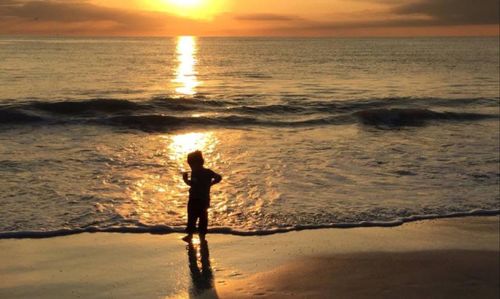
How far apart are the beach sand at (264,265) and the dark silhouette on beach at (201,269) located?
1cm

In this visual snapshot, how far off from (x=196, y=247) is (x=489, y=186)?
24.2ft

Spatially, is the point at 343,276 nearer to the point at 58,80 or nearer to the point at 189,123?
the point at 189,123

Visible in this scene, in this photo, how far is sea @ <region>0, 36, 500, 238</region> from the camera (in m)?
10.7

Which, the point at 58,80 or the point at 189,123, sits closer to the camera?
the point at 189,123

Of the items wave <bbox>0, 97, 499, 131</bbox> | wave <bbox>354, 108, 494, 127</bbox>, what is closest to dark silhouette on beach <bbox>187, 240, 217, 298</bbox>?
wave <bbox>0, 97, 499, 131</bbox>

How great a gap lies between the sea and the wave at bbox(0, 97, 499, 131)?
0.09 metres

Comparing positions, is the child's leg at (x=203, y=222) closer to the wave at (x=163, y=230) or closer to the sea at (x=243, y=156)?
the wave at (x=163, y=230)

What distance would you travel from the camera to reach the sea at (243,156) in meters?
10.7

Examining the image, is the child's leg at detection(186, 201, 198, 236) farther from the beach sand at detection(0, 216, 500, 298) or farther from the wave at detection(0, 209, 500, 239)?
the wave at detection(0, 209, 500, 239)

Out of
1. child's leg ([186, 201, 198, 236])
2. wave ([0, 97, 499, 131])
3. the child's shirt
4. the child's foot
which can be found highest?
the child's shirt

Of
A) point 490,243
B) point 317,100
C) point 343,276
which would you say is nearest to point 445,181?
point 490,243

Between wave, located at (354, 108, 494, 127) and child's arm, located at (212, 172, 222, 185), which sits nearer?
child's arm, located at (212, 172, 222, 185)

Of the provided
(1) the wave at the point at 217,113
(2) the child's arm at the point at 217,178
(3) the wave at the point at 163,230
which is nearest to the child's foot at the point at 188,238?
(3) the wave at the point at 163,230

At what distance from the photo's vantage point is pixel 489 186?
13180 millimetres
